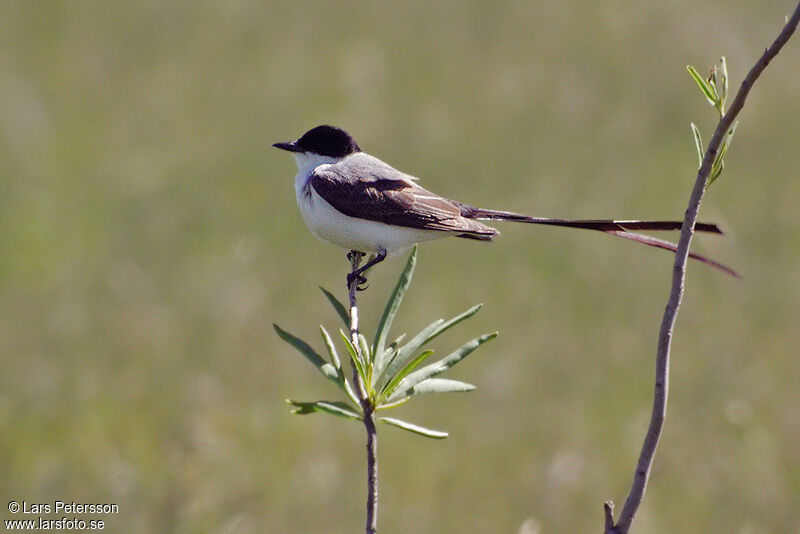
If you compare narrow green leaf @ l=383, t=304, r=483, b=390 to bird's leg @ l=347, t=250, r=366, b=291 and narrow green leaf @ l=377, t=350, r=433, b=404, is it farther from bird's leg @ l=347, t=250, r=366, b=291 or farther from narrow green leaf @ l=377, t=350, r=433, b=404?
bird's leg @ l=347, t=250, r=366, b=291

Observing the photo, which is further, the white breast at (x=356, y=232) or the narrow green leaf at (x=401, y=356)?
the white breast at (x=356, y=232)

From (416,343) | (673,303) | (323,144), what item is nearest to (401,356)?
(416,343)

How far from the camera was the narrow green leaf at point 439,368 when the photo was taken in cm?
148

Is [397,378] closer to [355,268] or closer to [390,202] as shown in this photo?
[355,268]

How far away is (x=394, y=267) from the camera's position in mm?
5961

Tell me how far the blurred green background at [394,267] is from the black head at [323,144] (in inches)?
18.7

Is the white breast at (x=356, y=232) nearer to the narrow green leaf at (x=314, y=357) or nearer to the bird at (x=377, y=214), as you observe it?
the bird at (x=377, y=214)

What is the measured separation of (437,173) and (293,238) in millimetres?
1246

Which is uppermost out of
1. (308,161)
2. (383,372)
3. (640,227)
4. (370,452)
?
(308,161)

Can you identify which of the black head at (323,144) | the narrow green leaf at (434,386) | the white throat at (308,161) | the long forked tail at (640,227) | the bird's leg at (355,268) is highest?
the black head at (323,144)

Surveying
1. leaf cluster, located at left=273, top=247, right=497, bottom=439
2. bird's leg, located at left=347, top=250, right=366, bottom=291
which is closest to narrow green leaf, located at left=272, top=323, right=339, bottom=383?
leaf cluster, located at left=273, top=247, right=497, bottom=439

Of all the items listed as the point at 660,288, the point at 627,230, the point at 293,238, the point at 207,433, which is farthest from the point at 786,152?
the point at 627,230

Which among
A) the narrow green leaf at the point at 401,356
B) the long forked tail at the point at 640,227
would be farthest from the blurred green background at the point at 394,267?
the narrow green leaf at the point at 401,356

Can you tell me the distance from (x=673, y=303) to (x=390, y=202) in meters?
2.27
